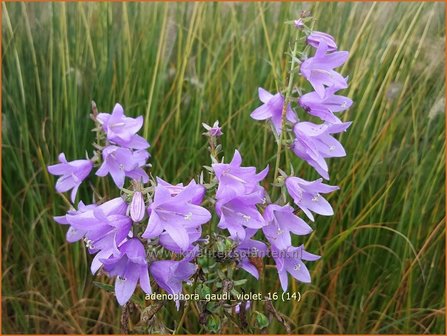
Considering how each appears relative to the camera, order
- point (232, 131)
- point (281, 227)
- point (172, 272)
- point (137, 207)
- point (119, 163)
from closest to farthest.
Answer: point (137, 207)
point (172, 272)
point (281, 227)
point (119, 163)
point (232, 131)

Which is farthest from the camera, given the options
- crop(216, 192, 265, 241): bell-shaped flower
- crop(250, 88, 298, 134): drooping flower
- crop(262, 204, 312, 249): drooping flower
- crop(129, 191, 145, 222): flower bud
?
crop(250, 88, 298, 134): drooping flower

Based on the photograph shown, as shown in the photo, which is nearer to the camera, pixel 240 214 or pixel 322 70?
pixel 240 214

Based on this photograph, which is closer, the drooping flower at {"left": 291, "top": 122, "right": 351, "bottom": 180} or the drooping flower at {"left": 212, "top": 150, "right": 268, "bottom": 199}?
the drooping flower at {"left": 212, "top": 150, "right": 268, "bottom": 199}

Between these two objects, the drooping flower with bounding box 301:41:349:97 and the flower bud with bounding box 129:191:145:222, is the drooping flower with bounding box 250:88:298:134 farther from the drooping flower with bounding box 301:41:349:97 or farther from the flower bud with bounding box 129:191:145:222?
the flower bud with bounding box 129:191:145:222

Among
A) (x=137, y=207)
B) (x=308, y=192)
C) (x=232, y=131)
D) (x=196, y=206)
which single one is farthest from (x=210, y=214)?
(x=232, y=131)

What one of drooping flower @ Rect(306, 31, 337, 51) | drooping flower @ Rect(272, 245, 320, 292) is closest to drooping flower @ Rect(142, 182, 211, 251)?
drooping flower @ Rect(272, 245, 320, 292)

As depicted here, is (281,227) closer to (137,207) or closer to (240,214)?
(240,214)
